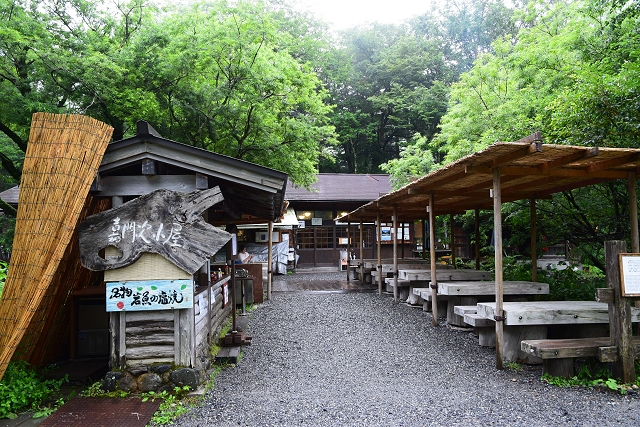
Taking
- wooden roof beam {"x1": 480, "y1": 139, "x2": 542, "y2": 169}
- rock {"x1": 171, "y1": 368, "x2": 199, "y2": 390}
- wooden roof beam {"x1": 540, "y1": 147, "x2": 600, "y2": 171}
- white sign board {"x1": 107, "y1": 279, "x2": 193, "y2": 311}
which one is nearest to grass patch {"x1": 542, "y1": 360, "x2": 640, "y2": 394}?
wooden roof beam {"x1": 540, "y1": 147, "x2": 600, "y2": 171}

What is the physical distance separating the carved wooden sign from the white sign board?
0.71ft

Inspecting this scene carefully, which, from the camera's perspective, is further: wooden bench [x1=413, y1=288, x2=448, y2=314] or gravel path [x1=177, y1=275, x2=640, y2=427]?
wooden bench [x1=413, y1=288, x2=448, y2=314]

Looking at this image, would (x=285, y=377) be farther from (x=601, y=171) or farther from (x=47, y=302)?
(x=601, y=171)

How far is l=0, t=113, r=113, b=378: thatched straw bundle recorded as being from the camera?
3.92 metres

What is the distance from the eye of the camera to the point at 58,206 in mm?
4273

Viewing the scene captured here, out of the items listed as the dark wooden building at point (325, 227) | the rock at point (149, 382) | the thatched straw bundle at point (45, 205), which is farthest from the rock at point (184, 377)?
the dark wooden building at point (325, 227)

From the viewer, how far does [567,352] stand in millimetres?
4723

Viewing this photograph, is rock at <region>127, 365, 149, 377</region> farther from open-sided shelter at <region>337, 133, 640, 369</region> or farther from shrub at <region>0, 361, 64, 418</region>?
open-sided shelter at <region>337, 133, 640, 369</region>

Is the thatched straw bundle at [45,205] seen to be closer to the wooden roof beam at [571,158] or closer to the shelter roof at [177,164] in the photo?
the shelter roof at [177,164]

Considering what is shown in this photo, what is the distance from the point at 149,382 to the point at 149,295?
0.91 metres

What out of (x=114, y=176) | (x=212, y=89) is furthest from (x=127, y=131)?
(x=114, y=176)

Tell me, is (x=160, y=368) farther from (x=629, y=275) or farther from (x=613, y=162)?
(x=613, y=162)

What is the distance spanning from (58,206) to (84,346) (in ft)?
7.55

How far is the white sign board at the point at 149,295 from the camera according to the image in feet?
14.9
